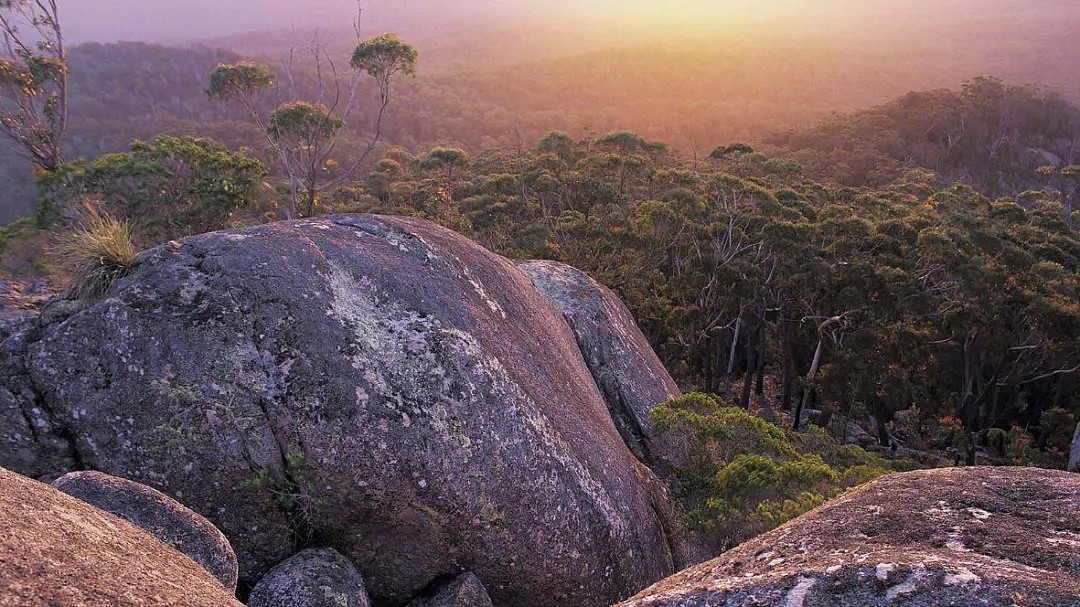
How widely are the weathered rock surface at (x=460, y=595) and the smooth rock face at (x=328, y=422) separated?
15cm

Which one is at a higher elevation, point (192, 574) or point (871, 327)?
point (192, 574)

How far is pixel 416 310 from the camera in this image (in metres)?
6.67

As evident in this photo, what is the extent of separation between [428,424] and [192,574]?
266 centimetres

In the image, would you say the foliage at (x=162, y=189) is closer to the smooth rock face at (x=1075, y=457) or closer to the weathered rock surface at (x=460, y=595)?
the weathered rock surface at (x=460, y=595)

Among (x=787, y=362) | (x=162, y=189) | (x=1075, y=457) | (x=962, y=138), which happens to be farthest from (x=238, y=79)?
(x=962, y=138)

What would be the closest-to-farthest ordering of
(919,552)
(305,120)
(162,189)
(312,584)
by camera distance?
(919,552), (312,584), (162,189), (305,120)

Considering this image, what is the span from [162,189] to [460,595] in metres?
14.1

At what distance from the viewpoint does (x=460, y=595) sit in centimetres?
572

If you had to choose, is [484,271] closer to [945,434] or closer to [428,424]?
[428,424]

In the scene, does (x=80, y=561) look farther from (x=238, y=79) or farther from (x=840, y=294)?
(x=840, y=294)

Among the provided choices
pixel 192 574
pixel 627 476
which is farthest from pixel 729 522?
pixel 192 574

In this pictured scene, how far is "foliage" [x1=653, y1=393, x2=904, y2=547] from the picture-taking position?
730 cm

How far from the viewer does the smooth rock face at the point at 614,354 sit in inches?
373

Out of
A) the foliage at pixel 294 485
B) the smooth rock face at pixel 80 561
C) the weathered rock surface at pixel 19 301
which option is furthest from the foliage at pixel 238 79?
the smooth rock face at pixel 80 561
